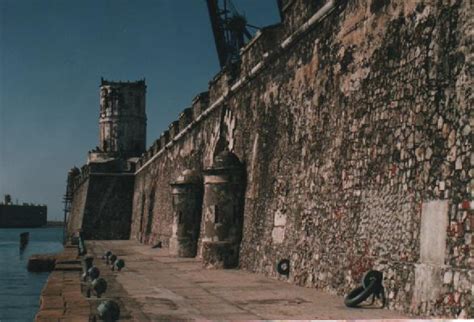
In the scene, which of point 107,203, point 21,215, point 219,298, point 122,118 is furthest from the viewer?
point 21,215

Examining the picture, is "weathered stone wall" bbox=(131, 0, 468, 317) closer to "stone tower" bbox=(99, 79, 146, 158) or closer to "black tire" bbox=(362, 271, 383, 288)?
"black tire" bbox=(362, 271, 383, 288)

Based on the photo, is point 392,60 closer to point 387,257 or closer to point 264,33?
point 387,257

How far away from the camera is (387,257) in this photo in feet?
22.2

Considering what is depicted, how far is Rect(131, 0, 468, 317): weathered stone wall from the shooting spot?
5.76 metres

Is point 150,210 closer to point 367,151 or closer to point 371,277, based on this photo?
point 367,151

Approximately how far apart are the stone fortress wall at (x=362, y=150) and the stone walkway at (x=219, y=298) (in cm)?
44

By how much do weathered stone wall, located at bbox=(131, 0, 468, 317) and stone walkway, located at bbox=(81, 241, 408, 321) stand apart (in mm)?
461

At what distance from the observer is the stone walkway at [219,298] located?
248 inches

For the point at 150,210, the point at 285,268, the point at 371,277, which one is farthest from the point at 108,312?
the point at 150,210

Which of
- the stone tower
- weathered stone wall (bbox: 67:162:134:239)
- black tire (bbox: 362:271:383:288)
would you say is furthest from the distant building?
black tire (bbox: 362:271:383:288)

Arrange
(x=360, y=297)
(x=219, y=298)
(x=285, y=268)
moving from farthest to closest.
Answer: (x=285, y=268) < (x=219, y=298) < (x=360, y=297)

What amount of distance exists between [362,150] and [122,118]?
37393 millimetres

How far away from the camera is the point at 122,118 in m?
43.9

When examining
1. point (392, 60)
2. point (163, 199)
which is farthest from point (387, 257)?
point (163, 199)
